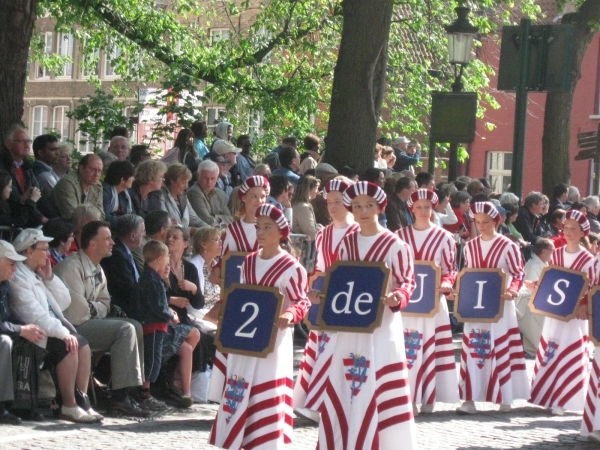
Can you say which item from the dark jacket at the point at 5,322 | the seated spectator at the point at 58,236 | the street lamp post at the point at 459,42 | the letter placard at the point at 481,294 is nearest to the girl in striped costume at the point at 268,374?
the dark jacket at the point at 5,322

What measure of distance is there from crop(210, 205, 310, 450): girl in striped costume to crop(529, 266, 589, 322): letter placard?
3.83 m

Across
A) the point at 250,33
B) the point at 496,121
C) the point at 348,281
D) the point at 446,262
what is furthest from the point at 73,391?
the point at 496,121

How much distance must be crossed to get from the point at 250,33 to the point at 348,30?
10470 millimetres

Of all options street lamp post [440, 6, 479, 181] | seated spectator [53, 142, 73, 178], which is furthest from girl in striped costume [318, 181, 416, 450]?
street lamp post [440, 6, 479, 181]

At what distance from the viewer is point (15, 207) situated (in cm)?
1185

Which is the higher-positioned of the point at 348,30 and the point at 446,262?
the point at 348,30

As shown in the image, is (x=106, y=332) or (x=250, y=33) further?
(x=250, y=33)

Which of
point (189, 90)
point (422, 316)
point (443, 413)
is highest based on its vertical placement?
point (189, 90)

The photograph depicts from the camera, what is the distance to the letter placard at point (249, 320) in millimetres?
8789

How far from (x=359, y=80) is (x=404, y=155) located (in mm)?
3528

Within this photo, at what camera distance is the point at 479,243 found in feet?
40.5

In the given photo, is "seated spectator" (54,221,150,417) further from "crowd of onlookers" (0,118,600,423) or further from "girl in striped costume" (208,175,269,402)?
"girl in striped costume" (208,175,269,402)

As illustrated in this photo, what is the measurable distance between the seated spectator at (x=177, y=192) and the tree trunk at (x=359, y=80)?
414cm

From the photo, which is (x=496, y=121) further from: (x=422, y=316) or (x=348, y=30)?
(x=422, y=316)
